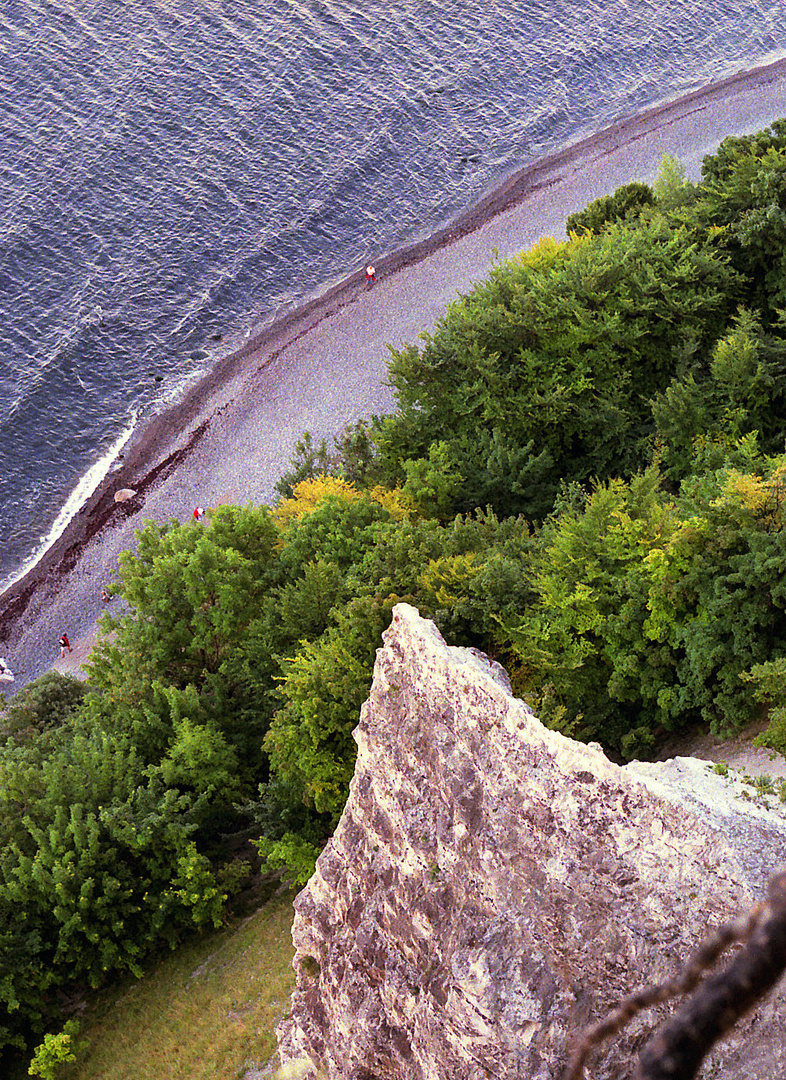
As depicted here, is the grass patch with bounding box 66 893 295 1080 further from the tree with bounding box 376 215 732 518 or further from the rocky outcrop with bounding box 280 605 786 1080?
the tree with bounding box 376 215 732 518

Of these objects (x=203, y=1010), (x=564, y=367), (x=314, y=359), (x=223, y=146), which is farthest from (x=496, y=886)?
(x=223, y=146)

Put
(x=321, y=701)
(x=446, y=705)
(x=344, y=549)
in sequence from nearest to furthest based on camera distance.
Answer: (x=446, y=705), (x=321, y=701), (x=344, y=549)

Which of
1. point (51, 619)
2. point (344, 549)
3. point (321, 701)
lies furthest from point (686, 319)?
point (51, 619)

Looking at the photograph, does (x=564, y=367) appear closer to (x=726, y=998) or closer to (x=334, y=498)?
(x=334, y=498)

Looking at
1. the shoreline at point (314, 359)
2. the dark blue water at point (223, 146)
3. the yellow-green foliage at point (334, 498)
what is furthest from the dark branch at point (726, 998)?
the dark blue water at point (223, 146)

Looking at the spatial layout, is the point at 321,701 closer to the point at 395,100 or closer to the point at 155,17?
the point at 395,100

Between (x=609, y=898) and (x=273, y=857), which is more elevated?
(x=609, y=898)
